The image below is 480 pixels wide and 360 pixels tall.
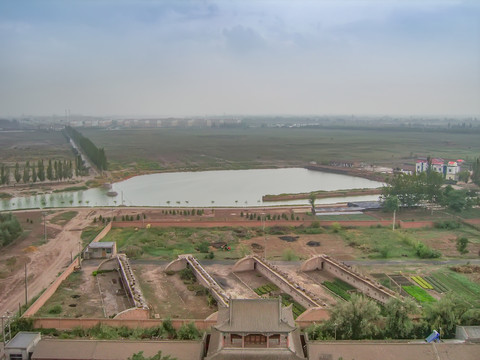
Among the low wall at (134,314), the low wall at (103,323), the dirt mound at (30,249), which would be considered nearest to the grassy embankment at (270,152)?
the dirt mound at (30,249)

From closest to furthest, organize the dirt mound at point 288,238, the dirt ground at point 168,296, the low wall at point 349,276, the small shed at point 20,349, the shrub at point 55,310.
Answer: the small shed at point 20,349 < the shrub at point 55,310 < the dirt ground at point 168,296 < the low wall at point 349,276 < the dirt mound at point 288,238

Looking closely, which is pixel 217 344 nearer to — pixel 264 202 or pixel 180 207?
pixel 180 207

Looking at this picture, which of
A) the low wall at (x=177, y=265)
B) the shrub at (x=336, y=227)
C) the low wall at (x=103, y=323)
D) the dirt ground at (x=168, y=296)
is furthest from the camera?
the shrub at (x=336, y=227)

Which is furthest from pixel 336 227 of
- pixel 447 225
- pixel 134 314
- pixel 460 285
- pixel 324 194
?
pixel 134 314

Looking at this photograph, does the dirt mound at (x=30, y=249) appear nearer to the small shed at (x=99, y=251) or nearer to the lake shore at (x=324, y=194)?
the small shed at (x=99, y=251)

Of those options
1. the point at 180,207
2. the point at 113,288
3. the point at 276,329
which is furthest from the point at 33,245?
the point at 276,329

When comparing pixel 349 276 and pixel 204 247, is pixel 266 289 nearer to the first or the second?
pixel 349 276
